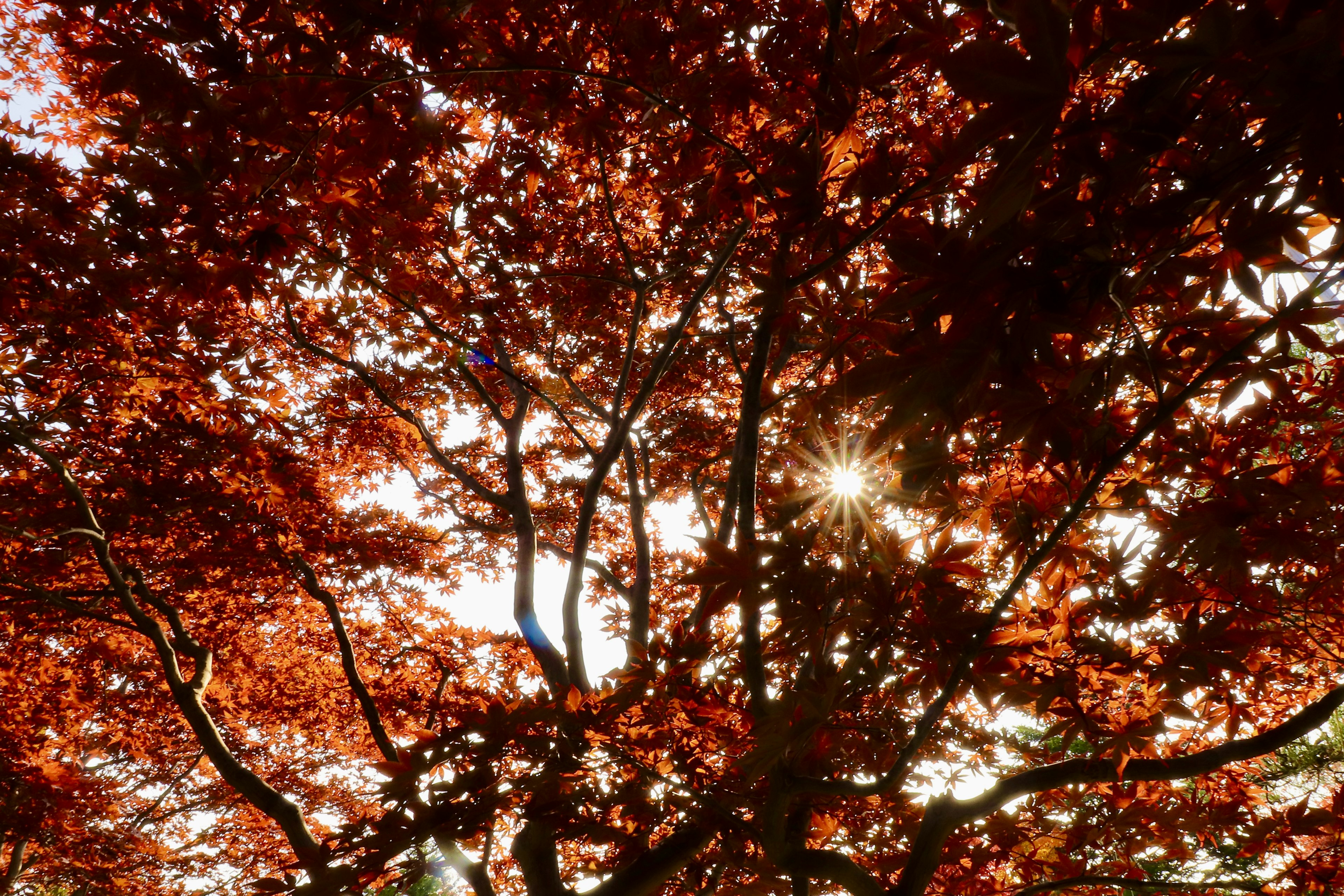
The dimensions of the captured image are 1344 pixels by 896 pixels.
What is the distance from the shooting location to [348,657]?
480 centimetres

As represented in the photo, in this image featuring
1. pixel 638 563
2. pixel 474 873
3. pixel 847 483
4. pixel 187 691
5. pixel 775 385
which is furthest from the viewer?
pixel 775 385

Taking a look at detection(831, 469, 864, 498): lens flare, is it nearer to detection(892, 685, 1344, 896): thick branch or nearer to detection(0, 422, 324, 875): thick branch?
detection(892, 685, 1344, 896): thick branch

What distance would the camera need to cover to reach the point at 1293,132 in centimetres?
99

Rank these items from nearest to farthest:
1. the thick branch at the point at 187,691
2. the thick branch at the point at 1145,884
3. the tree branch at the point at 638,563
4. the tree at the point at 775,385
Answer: the tree at the point at 775,385 < the thick branch at the point at 1145,884 < the thick branch at the point at 187,691 < the tree branch at the point at 638,563

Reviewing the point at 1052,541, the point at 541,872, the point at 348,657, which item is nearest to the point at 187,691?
the point at 348,657

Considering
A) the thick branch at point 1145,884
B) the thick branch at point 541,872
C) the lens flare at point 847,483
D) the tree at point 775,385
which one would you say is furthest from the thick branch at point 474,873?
the lens flare at point 847,483

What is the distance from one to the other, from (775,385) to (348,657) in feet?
13.4

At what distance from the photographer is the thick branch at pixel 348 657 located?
15.1ft

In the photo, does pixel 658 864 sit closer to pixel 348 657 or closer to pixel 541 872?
Result: pixel 541 872

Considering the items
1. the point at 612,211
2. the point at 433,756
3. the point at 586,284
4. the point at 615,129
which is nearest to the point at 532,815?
the point at 433,756

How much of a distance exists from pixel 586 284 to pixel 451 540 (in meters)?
3.19

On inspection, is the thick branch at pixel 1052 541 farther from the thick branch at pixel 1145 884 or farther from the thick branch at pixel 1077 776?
the thick branch at pixel 1145 884

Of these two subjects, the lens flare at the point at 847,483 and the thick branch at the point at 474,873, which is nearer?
the lens flare at the point at 847,483

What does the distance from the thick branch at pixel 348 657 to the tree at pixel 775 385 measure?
6 cm
